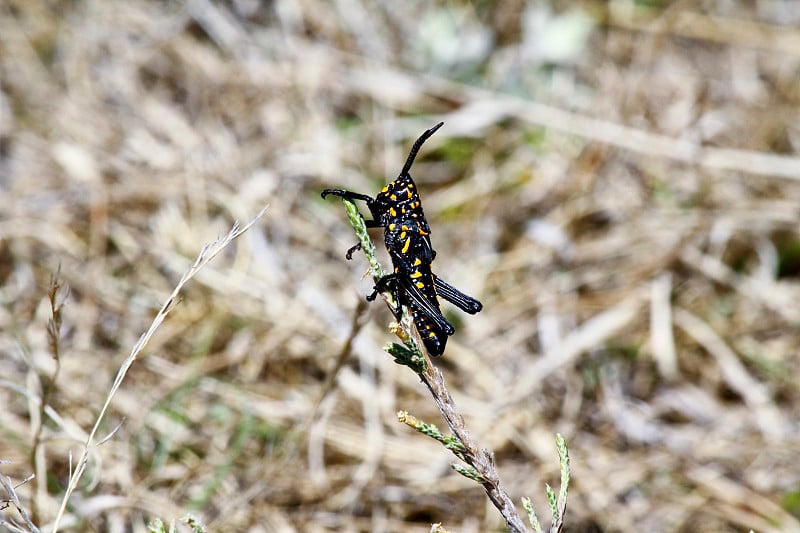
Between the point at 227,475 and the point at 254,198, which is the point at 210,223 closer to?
the point at 254,198

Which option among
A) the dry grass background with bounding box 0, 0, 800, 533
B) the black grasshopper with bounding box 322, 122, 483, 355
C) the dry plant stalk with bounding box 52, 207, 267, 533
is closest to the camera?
the dry plant stalk with bounding box 52, 207, 267, 533

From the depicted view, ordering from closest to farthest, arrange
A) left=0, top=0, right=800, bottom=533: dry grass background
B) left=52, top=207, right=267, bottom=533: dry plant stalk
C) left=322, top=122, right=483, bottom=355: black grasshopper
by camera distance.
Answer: left=52, top=207, right=267, bottom=533: dry plant stalk < left=322, top=122, right=483, bottom=355: black grasshopper < left=0, top=0, right=800, bottom=533: dry grass background

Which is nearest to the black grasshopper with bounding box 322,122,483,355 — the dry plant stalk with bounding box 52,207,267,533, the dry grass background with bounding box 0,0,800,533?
the dry plant stalk with bounding box 52,207,267,533

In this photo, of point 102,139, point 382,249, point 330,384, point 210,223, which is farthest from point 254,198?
point 330,384

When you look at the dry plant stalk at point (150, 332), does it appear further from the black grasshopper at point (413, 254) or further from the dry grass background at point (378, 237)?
the dry grass background at point (378, 237)

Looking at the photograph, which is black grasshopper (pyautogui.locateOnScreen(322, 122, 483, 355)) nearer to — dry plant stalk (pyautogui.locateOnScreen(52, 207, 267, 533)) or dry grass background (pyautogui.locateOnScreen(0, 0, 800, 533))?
dry plant stalk (pyautogui.locateOnScreen(52, 207, 267, 533))

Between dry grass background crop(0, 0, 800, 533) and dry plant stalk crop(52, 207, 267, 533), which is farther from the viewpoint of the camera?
dry grass background crop(0, 0, 800, 533)

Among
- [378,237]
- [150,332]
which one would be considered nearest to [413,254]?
[150,332]

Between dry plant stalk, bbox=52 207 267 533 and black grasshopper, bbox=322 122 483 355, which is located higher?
black grasshopper, bbox=322 122 483 355

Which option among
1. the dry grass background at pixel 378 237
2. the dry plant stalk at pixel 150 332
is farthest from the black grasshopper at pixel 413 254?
the dry grass background at pixel 378 237
